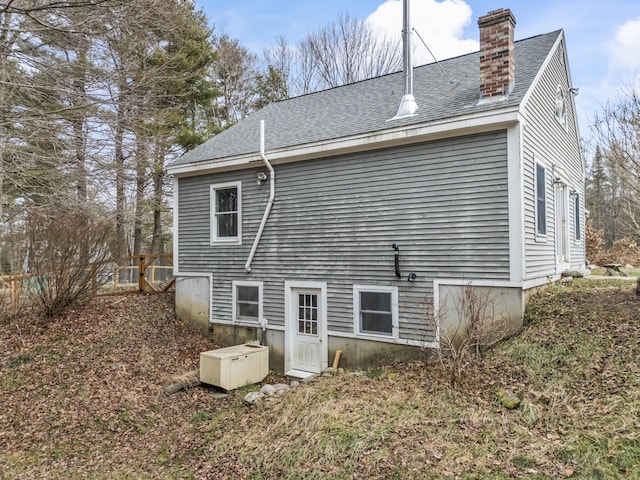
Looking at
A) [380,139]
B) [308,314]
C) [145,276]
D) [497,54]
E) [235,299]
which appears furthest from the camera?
[145,276]

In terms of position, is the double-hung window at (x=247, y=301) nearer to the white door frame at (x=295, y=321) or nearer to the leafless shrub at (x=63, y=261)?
the white door frame at (x=295, y=321)

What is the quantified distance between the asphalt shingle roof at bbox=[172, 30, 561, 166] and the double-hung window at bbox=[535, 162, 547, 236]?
5.48 ft

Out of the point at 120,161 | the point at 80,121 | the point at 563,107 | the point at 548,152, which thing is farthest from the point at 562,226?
the point at 120,161

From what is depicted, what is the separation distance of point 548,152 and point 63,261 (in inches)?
421

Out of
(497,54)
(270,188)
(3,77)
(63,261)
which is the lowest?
(63,261)

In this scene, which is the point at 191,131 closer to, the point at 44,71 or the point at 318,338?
the point at 44,71

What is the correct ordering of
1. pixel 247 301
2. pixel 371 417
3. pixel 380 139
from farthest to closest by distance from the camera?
pixel 247 301, pixel 380 139, pixel 371 417

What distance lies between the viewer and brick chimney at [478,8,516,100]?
7059 millimetres

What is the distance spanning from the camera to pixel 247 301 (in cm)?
984

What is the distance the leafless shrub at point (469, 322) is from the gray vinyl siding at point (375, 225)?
12.6 inches

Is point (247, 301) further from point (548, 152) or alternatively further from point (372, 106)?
point (548, 152)

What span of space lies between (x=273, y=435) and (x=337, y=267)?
384cm

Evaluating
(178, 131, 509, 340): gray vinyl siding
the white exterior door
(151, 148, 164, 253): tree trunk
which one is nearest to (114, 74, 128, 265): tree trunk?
Result: (178, 131, 509, 340): gray vinyl siding

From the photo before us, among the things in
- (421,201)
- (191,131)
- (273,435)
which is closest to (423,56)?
(191,131)
